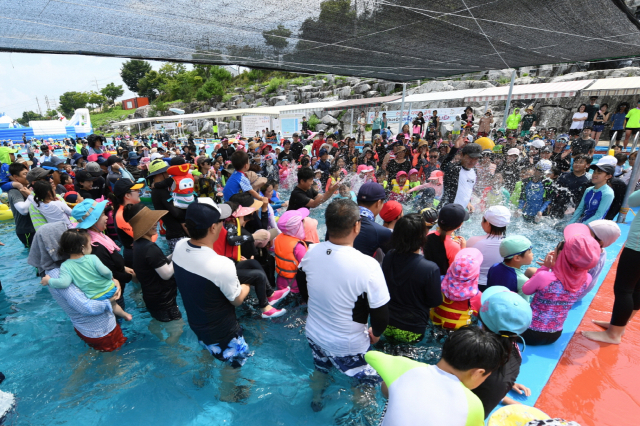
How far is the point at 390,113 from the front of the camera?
21.9 meters

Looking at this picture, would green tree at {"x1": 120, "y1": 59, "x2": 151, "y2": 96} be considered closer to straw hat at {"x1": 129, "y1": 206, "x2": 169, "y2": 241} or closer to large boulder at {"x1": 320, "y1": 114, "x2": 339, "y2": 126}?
large boulder at {"x1": 320, "y1": 114, "x2": 339, "y2": 126}

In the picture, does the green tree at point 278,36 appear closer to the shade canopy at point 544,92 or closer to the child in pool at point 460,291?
the child in pool at point 460,291

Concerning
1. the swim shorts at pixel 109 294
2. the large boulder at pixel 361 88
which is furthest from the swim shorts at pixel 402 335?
the large boulder at pixel 361 88

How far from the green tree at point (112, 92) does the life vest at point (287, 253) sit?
107 m

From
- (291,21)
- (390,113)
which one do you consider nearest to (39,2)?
(291,21)

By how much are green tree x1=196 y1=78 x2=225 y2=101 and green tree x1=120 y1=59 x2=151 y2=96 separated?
123 feet

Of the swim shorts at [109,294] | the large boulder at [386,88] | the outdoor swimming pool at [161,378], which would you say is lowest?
the outdoor swimming pool at [161,378]

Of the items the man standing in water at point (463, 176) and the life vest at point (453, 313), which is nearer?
the life vest at point (453, 313)

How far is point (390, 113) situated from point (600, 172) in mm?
18764

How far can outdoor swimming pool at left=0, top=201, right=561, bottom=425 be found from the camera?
2.53 meters

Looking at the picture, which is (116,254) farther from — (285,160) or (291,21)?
(285,160)

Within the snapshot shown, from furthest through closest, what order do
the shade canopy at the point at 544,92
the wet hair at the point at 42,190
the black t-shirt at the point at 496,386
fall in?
the shade canopy at the point at 544,92, the wet hair at the point at 42,190, the black t-shirt at the point at 496,386

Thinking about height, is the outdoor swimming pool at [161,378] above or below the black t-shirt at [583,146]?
below

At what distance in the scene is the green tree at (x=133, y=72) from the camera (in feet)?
253
